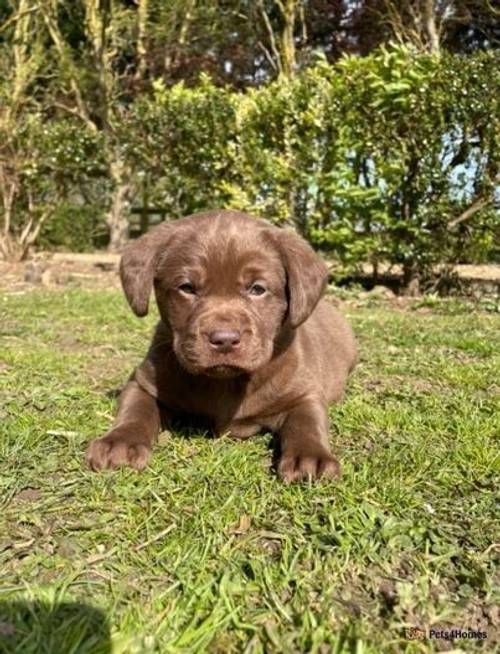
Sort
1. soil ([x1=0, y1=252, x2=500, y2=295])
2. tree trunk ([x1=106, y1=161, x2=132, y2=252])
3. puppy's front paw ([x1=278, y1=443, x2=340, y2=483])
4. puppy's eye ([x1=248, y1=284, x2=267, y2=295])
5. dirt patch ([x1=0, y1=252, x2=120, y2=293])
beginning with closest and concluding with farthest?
puppy's front paw ([x1=278, y1=443, x2=340, y2=483]) → puppy's eye ([x1=248, y1=284, x2=267, y2=295]) → soil ([x1=0, y1=252, x2=500, y2=295]) → dirt patch ([x1=0, y1=252, x2=120, y2=293]) → tree trunk ([x1=106, y1=161, x2=132, y2=252])

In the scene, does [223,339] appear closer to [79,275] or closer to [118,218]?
[79,275]

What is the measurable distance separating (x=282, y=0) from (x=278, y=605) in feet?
47.7

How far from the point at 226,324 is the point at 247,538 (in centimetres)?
95

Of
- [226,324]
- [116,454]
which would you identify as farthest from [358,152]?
[116,454]

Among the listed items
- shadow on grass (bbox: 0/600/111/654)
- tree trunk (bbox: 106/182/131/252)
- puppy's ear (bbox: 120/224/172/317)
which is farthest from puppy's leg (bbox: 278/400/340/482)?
tree trunk (bbox: 106/182/131/252)

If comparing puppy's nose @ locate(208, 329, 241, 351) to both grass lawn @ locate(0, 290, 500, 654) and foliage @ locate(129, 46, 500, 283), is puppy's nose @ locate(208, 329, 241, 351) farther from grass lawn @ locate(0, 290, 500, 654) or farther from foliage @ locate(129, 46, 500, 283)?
foliage @ locate(129, 46, 500, 283)

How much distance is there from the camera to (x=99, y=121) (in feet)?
52.0

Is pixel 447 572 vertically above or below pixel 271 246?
below

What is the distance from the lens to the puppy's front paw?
245 centimetres

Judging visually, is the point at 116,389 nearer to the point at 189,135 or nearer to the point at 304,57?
the point at 189,135

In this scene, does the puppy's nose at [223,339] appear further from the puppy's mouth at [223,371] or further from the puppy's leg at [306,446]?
the puppy's leg at [306,446]

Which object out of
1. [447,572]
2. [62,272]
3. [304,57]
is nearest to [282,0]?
[304,57]

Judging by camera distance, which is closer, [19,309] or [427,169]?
[19,309]

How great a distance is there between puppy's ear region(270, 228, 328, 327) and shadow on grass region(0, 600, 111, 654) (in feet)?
5.37
